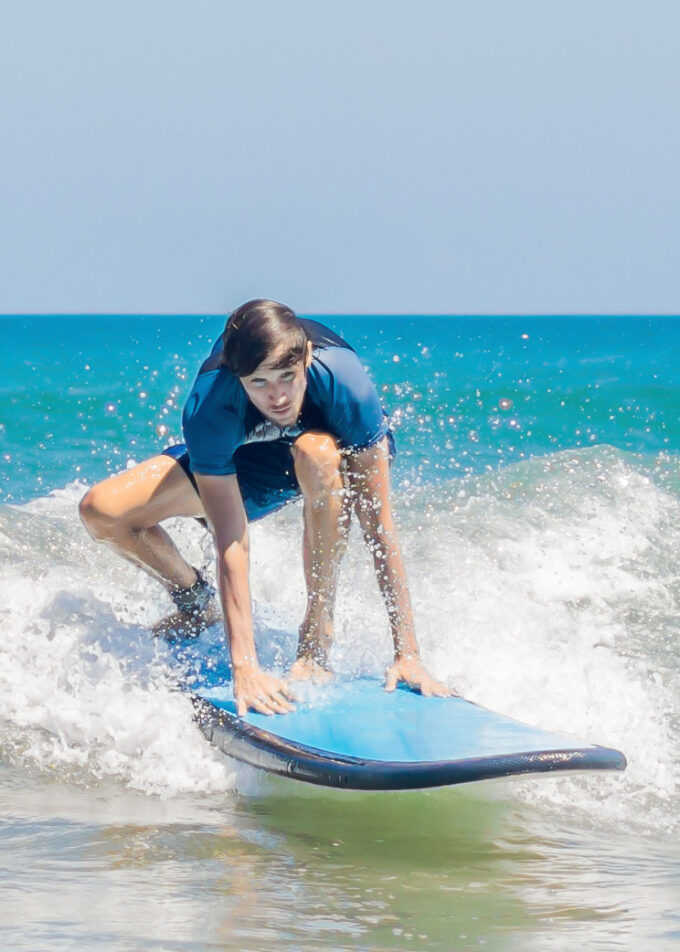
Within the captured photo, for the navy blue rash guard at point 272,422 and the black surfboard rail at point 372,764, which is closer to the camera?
the black surfboard rail at point 372,764

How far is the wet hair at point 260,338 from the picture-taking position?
3701 millimetres

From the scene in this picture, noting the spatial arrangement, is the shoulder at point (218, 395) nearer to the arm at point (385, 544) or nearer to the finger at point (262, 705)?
the arm at point (385, 544)

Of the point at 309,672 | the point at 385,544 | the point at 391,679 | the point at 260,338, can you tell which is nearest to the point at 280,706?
the point at 309,672

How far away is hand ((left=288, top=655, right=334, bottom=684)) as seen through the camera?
167 inches

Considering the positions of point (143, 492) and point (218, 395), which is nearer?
point (218, 395)

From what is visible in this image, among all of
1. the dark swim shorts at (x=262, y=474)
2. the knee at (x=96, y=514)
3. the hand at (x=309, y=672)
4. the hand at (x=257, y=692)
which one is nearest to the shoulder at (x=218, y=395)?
the dark swim shorts at (x=262, y=474)

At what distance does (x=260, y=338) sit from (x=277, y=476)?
0.75 meters

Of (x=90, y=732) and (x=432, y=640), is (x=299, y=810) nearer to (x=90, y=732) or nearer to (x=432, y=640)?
(x=90, y=732)

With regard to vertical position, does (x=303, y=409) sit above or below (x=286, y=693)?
above

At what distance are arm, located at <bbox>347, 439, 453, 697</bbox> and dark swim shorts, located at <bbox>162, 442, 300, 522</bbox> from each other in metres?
0.25

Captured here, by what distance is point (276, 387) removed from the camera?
3.78 metres

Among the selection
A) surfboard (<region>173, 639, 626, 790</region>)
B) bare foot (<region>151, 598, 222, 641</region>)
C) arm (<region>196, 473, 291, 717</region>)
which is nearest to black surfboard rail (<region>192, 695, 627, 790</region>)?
surfboard (<region>173, 639, 626, 790</region>)

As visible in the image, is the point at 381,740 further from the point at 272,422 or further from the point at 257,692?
the point at 272,422

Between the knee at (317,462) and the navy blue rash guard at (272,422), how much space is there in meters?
0.07
